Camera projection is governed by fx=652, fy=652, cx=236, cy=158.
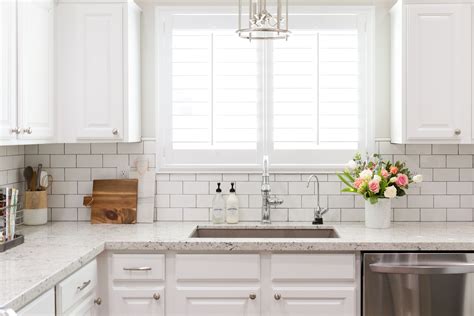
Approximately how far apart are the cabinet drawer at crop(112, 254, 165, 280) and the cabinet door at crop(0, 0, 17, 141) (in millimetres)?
801

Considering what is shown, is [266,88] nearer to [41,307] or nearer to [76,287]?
[76,287]

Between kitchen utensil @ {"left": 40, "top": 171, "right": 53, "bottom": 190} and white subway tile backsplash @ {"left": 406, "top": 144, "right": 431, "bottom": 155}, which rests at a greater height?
white subway tile backsplash @ {"left": 406, "top": 144, "right": 431, "bottom": 155}

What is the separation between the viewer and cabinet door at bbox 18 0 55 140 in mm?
3145

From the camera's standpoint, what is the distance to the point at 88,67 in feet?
12.0

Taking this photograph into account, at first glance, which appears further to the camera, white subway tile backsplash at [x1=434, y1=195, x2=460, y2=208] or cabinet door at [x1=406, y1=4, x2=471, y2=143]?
white subway tile backsplash at [x1=434, y1=195, x2=460, y2=208]

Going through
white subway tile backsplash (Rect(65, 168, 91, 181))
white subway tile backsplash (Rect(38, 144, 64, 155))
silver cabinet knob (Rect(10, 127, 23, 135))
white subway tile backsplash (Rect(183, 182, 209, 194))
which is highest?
silver cabinet knob (Rect(10, 127, 23, 135))

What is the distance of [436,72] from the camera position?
361 centimetres

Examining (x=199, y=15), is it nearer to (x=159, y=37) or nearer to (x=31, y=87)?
(x=159, y=37)

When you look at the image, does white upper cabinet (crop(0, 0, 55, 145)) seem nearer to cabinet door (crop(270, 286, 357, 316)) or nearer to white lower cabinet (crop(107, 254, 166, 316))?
white lower cabinet (crop(107, 254, 166, 316))

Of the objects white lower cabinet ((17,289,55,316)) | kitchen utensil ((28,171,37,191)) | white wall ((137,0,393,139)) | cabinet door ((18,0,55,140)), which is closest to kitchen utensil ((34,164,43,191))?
kitchen utensil ((28,171,37,191))

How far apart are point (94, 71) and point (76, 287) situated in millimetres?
1334

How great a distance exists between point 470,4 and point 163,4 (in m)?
1.78

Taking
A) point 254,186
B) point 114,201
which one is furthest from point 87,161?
point 254,186

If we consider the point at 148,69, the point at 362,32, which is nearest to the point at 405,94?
the point at 362,32
